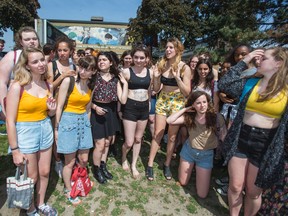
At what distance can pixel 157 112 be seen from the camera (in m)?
3.82

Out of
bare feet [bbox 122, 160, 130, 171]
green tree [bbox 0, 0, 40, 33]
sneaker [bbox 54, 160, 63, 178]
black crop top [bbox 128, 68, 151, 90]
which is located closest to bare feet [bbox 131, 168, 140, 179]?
bare feet [bbox 122, 160, 130, 171]

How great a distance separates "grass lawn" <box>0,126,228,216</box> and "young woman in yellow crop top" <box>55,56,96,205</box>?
11.9 inches

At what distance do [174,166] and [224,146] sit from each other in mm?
1771

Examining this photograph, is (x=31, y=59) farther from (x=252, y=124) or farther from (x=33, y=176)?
(x=252, y=124)

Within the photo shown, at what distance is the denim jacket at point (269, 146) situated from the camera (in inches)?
93.5

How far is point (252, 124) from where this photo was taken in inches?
99.0

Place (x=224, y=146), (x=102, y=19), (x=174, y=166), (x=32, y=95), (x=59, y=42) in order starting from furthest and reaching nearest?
1. (x=102, y=19)
2. (x=174, y=166)
3. (x=59, y=42)
4. (x=224, y=146)
5. (x=32, y=95)

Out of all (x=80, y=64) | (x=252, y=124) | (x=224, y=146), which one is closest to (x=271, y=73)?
(x=252, y=124)

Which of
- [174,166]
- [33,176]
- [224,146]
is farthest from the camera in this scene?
[174,166]

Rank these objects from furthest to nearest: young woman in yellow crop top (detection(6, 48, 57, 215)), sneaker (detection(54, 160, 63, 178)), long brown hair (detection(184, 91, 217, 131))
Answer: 1. sneaker (detection(54, 160, 63, 178))
2. long brown hair (detection(184, 91, 217, 131))
3. young woman in yellow crop top (detection(6, 48, 57, 215))

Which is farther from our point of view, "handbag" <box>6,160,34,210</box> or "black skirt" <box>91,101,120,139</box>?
"black skirt" <box>91,101,120,139</box>

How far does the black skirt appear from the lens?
345 cm

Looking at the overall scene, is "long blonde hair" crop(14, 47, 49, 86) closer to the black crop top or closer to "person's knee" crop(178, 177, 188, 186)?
the black crop top

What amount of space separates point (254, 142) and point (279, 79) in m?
0.75
